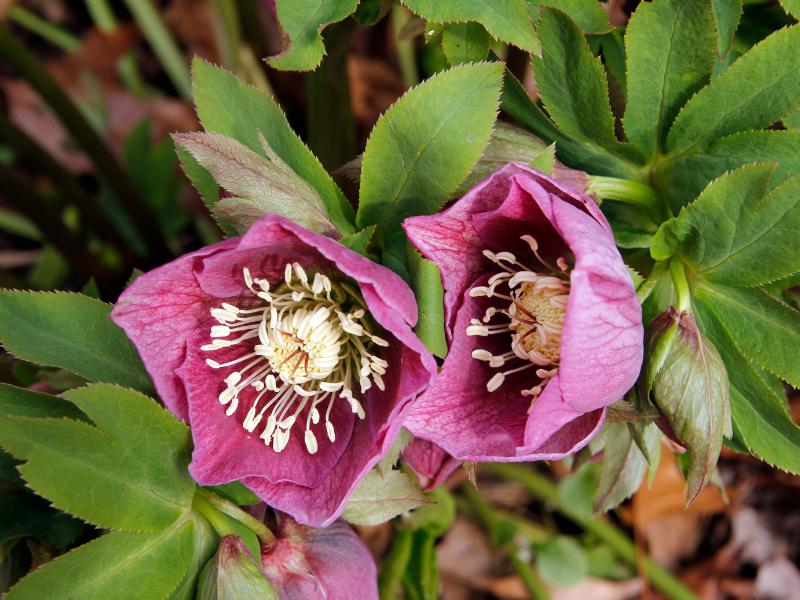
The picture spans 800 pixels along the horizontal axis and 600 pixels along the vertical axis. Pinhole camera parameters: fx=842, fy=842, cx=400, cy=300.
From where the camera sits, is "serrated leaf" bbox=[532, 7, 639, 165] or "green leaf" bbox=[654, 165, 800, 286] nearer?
"green leaf" bbox=[654, 165, 800, 286]

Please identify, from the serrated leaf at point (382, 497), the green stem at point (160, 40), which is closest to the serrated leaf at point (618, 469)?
the serrated leaf at point (382, 497)

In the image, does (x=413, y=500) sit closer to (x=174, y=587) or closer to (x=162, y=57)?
(x=174, y=587)

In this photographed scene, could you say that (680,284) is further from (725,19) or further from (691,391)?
(725,19)

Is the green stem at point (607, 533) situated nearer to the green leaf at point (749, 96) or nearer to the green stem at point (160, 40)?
the green leaf at point (749, 96)

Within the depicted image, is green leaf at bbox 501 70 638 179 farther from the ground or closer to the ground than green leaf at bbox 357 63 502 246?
closer to the ground

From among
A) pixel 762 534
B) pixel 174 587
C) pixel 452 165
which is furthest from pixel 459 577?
pixel 452 165

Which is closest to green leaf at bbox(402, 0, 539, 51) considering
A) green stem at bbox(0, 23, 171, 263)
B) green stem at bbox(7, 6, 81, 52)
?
green stem at bbox(0, 23, 171, 263)

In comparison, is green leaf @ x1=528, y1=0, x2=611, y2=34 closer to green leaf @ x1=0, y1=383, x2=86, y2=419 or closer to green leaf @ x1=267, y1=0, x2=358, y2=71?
green leaf @ x1=267, y1=0, x2=358, y2=71
